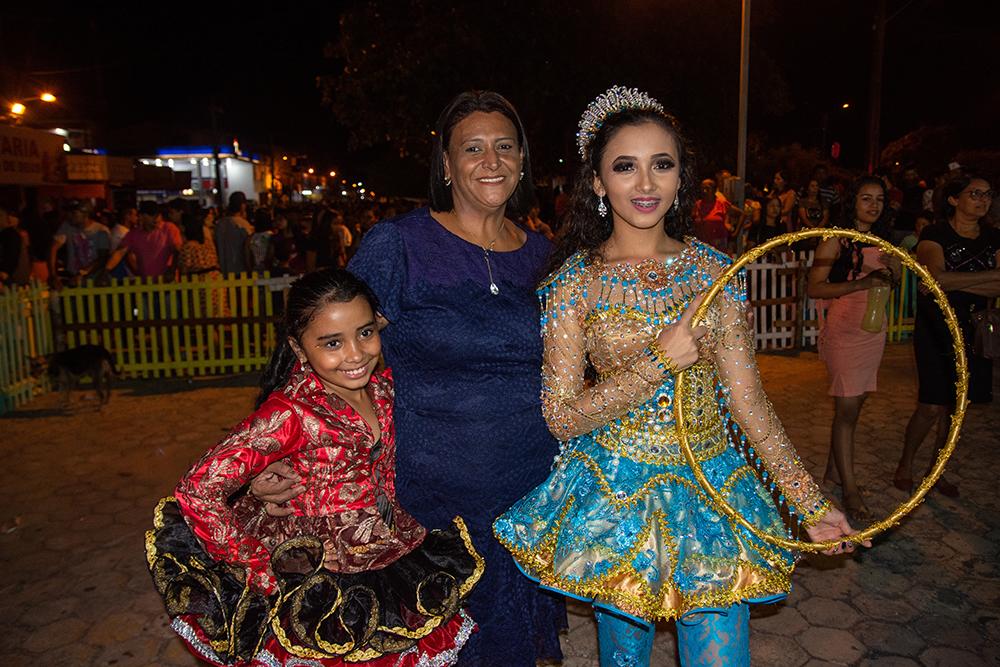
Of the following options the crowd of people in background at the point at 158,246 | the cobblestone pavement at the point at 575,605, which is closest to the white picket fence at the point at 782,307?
the cobblestone pavement at the point at 575,605

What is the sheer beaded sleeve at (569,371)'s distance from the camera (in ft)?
7.80

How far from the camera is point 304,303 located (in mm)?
2564

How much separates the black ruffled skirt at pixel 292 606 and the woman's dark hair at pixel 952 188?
4542mm

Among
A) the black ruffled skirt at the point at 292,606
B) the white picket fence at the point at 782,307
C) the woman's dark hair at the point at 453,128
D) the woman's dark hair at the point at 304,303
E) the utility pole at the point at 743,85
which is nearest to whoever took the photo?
the black ruffled skirt at the point at 292,606

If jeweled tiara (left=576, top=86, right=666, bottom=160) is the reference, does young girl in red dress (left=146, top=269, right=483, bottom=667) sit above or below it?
below

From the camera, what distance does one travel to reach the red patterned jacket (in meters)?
2.26

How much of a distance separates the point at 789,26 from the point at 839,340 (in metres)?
33.0

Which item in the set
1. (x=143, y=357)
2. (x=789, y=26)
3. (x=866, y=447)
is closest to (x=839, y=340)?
(x=866, y=447)

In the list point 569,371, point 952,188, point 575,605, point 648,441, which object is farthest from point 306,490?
point 952,188

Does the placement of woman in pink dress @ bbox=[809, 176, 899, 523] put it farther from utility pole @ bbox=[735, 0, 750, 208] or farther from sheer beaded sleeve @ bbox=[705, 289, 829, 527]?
utility pole @ bbox=[735, 0, 750, 208]

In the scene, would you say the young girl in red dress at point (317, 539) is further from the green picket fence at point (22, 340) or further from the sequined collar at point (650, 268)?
the green picket fence at point (22, 340)

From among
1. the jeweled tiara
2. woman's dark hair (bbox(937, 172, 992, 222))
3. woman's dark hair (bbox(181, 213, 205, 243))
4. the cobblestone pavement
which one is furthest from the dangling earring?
woman's dark hair (bbox(181, 213, 205, 243))

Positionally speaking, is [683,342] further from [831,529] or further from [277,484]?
[277,484]

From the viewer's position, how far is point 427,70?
52.8 feet
